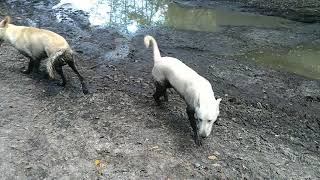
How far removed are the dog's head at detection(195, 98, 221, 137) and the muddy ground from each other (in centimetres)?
42

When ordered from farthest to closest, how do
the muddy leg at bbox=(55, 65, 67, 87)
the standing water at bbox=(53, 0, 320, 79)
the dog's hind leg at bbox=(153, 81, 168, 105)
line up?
the standing water at bbox=(53, 0, 320, 79), the muddy leg at bbox=(55, 65, 67, 87), the dog's hind leg at bbox=(153, 81, 168, 105)

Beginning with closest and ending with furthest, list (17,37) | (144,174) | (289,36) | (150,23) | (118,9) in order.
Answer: (144,174) < (17,37) < (289,36) < (150,23) < (118,9)

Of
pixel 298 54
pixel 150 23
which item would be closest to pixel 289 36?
pixel 298 54

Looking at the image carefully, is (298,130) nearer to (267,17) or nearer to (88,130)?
(88,130)

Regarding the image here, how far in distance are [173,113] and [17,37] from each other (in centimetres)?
302

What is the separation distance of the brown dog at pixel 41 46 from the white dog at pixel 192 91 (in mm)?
1315

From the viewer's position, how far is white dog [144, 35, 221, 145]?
521 cm

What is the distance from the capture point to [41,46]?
688 centimetres

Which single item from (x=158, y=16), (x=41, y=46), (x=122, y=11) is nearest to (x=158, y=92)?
(x=41, y=46)

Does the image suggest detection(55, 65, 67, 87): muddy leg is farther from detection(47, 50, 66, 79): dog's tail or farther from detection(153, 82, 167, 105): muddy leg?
detection(153, 82, 167, 105): muddy leg

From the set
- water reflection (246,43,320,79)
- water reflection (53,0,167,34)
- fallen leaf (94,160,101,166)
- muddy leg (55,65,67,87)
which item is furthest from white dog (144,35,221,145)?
water reflection (53,0,167,34)

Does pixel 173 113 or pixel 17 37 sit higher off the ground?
pixel 17 37

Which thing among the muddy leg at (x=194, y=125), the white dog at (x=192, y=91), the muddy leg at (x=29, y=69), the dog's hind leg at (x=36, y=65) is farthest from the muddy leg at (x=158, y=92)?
the muddy leg at (x=29, y=69)

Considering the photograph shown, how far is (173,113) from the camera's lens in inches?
253
